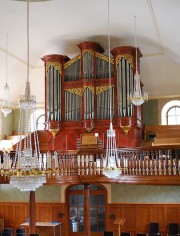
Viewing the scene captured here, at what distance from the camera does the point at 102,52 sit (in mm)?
16984

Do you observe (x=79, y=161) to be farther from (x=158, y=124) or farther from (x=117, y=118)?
(x=158, y=124)

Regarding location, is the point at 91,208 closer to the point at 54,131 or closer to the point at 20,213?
the point at 20,213

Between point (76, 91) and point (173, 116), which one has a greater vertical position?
point (76, 91)

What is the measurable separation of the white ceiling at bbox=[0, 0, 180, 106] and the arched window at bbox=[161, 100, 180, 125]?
480mm

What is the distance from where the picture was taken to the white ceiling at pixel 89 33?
12.3m

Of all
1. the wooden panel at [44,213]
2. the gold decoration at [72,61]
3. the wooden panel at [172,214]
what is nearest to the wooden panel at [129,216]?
the wooden panel at [172,214]

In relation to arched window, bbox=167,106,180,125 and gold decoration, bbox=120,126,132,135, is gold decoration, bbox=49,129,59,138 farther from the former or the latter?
arched window, bbox=167,106,180,125

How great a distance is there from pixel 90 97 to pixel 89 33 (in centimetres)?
258

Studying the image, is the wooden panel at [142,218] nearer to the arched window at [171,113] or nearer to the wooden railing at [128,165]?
the arched window at [171,113]

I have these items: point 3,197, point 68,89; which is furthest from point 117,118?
point 3,197

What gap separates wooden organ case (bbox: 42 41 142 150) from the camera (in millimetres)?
15227

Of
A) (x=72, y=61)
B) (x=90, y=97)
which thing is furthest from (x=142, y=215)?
(x=72, y=61)

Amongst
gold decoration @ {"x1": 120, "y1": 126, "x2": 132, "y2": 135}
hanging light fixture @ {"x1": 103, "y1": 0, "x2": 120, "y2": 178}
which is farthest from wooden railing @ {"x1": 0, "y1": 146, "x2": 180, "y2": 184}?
gold decoration @ {"x1": 120, "y1": 126, "x2": 132, "y2": 135}

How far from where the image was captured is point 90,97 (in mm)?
15758
